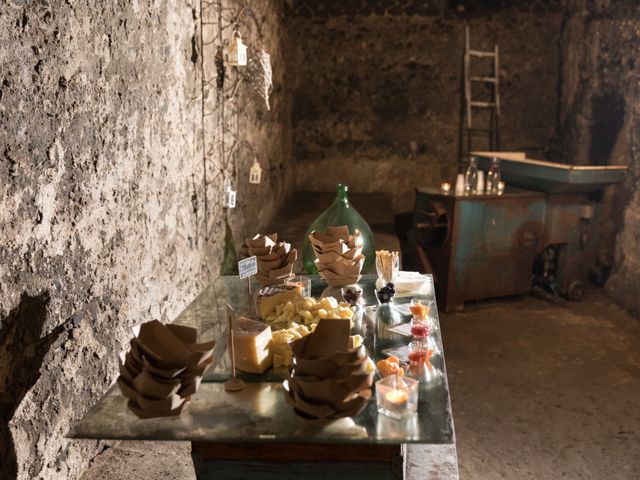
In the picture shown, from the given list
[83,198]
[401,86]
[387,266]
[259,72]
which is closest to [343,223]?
[387,266]

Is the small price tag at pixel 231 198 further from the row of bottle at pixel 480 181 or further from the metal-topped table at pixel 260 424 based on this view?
the row of bottle at pixel 480 181

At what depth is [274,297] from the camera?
6.45 ft

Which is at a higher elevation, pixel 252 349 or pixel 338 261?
pixel 338 261

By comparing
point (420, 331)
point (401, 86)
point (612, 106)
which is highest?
point (401, 86)

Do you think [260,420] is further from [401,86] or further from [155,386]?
[401,86]

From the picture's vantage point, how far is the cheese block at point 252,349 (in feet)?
5.14

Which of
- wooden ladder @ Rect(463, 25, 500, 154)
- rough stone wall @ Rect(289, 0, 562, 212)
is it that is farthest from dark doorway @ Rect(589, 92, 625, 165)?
wooden ladder @ Rect(463, 25, 500, 154)

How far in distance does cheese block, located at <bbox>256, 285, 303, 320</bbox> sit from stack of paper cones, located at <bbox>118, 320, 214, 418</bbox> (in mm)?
560

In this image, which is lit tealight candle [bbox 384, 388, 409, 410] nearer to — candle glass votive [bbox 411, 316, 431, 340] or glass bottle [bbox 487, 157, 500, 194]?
candle glass votive [bbox 411, 316, 431, 340]

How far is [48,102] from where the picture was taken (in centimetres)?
172

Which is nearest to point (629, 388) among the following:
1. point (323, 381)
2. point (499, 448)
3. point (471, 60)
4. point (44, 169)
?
point (499, 448)

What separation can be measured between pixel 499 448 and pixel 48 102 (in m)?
2.57

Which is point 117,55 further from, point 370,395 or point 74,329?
point 370,395

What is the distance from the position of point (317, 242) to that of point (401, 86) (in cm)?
510
